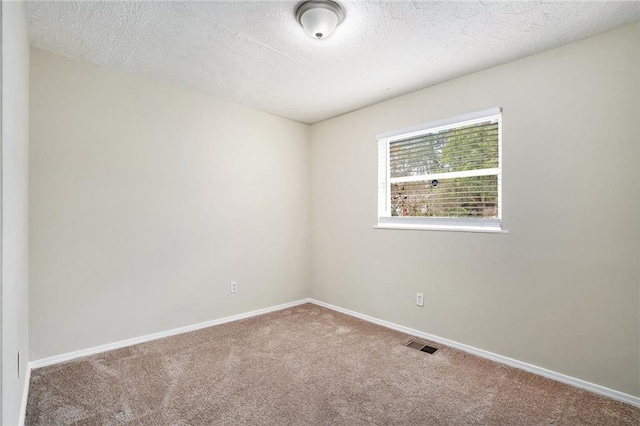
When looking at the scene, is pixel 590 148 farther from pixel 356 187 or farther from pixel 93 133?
pixel 93 133

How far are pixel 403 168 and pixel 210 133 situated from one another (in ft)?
6.78

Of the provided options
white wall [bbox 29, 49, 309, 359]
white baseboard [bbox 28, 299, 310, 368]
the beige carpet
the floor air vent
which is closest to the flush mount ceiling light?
white wall [bbox 29, 49, 309, 359]

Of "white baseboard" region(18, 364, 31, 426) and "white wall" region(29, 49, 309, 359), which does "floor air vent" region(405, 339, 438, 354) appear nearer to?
"white wall" region(29, 49, 309, 359)

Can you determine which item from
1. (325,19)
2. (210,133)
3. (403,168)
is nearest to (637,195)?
(403,168)

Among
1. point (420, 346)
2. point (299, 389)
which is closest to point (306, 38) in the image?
point (299, 389)

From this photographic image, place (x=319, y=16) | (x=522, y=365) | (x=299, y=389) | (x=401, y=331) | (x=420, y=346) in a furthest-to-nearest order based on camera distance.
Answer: (x=401, y=331)
(x=420, y=346)
(x=522, y=365)
(x=299, y=389)
(x=319, y=16)

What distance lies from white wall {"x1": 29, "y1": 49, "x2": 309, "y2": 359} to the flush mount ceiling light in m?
1.73

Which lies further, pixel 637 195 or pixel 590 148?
pixel 590 148

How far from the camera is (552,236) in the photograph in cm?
237

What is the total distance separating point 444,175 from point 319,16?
1810 millimetres

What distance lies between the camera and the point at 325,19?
1960 mm

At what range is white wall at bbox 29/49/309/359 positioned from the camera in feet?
8.21

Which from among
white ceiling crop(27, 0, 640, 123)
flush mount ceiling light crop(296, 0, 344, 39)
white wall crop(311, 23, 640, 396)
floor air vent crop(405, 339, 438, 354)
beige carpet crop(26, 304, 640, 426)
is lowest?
floor air vent crop(405, 339, 438, 354)

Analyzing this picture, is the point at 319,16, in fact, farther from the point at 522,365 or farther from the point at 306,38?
the point at 522,365
